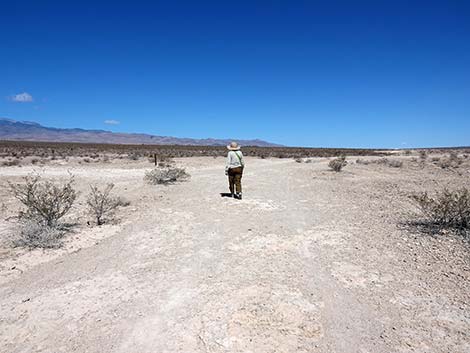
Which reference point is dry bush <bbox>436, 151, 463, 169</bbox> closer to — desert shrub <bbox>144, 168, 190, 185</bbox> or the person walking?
desert shrub <bbox>144, 168, 190, 185</bbox>

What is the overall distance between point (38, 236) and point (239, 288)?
4015 millimetres

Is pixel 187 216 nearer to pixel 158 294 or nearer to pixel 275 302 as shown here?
pixel 158 294

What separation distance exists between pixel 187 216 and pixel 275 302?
15.0 feet

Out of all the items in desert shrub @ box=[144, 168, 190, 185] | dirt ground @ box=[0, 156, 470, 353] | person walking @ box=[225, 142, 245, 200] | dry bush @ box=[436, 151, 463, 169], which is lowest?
dirt ground @ box=[0, 156, 470, 353]

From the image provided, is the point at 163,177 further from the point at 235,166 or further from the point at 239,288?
the point at 239,288

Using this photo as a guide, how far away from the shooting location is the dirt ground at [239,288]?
329 cm

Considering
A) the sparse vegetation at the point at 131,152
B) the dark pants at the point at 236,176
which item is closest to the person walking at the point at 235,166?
the dark pants at the point at 236,176

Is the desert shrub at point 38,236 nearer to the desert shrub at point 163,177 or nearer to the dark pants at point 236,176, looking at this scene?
the dark pants at point 236,176

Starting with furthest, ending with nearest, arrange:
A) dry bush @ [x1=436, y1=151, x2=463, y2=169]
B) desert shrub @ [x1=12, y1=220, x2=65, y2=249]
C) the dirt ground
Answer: dry bush @ [x1=436, y1=151, x2=463, y2=169]
desert shrub @ [x1=12, y1=220, x2=65, y2=249]
the dirt ground

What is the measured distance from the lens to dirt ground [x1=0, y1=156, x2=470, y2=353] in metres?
3.29

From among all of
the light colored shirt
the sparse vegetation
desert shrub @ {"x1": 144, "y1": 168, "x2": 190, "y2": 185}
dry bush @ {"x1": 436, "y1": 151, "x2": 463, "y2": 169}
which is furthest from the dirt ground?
the sparse vegetation

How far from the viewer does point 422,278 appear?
4551 mm

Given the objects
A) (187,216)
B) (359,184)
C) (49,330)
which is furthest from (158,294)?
(359,184)

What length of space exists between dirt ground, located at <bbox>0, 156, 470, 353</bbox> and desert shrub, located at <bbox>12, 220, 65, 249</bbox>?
0.66ft
